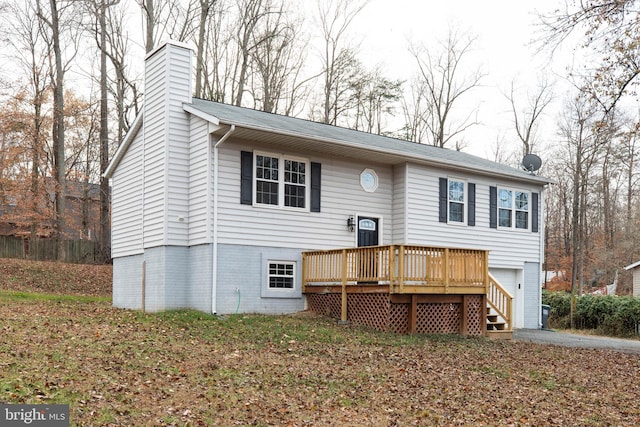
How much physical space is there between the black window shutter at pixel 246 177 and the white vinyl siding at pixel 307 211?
92 millimetres

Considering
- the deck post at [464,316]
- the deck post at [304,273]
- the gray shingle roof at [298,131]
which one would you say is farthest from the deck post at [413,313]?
the gray shingle roof at [298,131]

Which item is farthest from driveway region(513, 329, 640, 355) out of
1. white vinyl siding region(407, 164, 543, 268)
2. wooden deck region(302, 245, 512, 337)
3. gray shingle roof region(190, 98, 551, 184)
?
gray shingle roof region(190, 98, 551, 184)

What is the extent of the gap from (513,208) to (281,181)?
830 cm

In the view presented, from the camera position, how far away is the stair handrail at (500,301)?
1541cm

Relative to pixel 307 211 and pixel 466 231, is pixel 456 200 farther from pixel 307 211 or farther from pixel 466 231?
pixel 307 211

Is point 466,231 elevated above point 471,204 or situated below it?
below

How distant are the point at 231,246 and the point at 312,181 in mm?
2742

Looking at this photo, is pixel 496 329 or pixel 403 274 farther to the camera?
pixel 496 329

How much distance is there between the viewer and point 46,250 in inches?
1064

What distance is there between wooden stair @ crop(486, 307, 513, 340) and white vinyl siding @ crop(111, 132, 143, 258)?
9.03 metres

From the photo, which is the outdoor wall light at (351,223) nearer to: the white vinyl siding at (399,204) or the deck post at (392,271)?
the white vinyl siding at (399,204)

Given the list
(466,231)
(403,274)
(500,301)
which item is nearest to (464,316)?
(500,301)

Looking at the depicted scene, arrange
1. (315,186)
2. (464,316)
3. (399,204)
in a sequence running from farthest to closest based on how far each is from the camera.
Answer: (399,204), (315,186), (464,316)

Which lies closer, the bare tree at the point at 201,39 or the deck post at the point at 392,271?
the deck post at the point at 392,271
